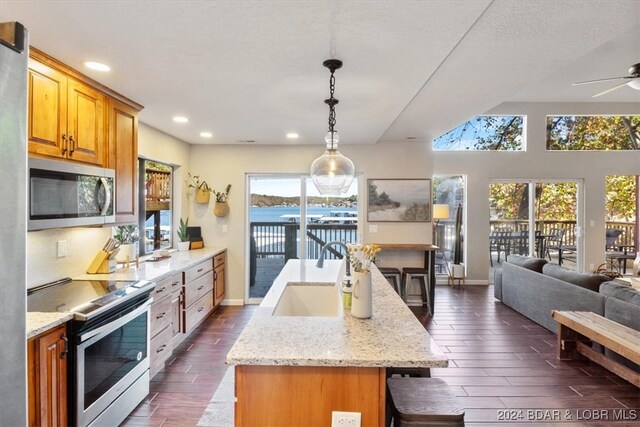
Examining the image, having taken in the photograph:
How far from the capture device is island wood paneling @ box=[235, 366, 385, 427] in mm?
1348

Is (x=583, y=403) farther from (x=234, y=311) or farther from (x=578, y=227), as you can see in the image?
(x=578, y=227)

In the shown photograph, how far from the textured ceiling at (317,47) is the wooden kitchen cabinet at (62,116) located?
134 mm

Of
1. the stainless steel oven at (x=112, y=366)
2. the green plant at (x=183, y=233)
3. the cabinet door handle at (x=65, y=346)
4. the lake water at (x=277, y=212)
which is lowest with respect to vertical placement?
the stainless steel oven at (x=112, y=366)

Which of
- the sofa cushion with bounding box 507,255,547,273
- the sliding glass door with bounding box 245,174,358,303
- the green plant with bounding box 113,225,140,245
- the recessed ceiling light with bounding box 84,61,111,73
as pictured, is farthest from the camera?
the sliding glass door with bounding box 245,174,358,303

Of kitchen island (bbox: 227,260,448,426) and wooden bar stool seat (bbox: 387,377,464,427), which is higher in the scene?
kitchen island (bbox: 227,260,448,426)

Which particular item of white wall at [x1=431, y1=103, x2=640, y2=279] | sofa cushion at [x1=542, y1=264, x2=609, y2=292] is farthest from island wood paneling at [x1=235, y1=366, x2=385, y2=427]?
white wall at [x1=431, y1=103, x2=640, y2=279]

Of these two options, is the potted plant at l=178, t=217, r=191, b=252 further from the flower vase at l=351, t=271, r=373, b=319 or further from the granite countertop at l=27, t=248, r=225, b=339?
the flower vase at l=351, t=271, r=373, b=319

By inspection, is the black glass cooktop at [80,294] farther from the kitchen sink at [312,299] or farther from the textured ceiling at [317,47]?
the textured ceiling at [317,47]

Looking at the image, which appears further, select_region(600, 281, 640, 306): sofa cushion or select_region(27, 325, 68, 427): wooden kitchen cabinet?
select_region(600, 281, 640, 306): sofa cushion

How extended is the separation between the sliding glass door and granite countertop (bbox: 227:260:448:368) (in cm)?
Result: 338

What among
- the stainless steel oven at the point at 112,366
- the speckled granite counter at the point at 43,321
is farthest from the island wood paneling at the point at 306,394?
the stainless steel oven at the point at 112,366

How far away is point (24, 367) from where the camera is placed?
0.72 meters

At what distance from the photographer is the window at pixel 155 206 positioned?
413cm

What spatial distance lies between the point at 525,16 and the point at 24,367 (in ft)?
7.72
